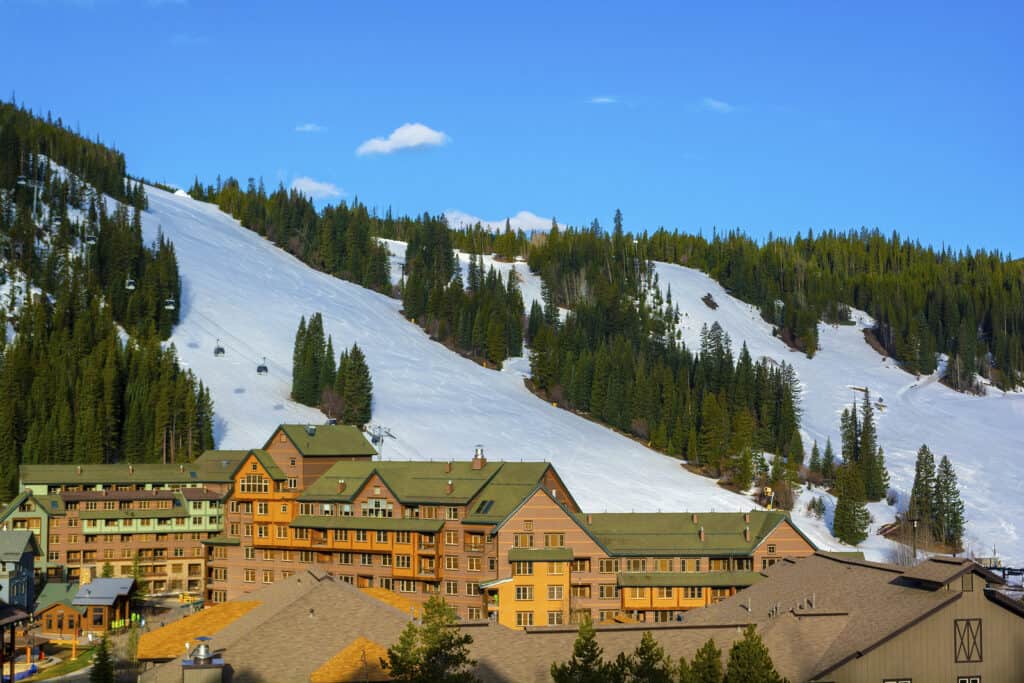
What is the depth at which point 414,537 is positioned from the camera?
8100 centimetres

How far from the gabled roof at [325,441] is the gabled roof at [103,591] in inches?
636

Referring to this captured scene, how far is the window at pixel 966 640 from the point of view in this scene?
3981 centimetres

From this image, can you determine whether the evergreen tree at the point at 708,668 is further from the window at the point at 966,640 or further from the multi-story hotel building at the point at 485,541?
the multi-story hotel building at the point at 485,541

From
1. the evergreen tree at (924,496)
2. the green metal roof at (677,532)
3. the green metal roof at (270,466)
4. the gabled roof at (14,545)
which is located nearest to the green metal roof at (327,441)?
the green metal roof at (270,466)

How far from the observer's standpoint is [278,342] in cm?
18062

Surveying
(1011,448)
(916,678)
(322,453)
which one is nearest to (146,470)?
(322,453)

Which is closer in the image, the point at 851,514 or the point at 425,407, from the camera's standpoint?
the point at 851,514

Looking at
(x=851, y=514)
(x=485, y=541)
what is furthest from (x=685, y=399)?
(x=485, y=541)

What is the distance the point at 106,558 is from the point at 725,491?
75.3 meters

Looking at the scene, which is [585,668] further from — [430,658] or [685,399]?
[685,399]

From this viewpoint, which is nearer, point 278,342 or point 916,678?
point 916,678

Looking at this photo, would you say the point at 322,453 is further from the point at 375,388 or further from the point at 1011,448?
the point at 1011,448

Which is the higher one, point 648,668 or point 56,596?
point 648,668

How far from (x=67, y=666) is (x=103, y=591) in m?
12.9
